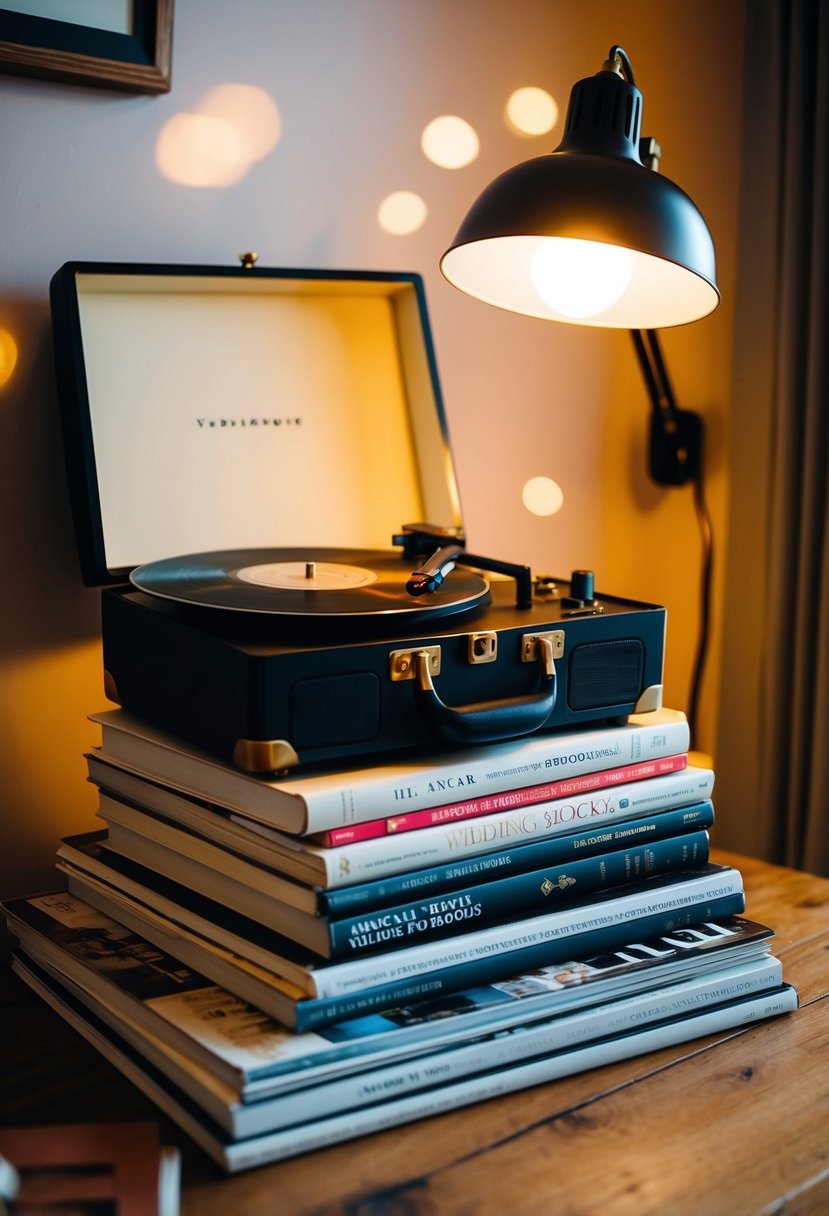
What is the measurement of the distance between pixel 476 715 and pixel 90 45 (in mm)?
649

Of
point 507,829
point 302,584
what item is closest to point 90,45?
point 302,584

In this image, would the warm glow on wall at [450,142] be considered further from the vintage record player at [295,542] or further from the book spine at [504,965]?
the book spine at [504,965]

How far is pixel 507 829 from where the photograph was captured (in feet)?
2.63

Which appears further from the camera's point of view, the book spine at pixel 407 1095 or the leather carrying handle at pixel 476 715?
the leather carrying handle at pixel 476 715

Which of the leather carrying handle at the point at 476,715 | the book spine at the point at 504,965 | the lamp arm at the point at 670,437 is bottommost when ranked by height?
the book spine at the point at 504,965

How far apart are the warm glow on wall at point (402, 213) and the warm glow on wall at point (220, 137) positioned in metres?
0.15

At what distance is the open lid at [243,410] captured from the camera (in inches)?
38.4

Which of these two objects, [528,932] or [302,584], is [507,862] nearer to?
[528,932]

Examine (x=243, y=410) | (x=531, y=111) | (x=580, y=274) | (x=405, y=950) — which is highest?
(x=531, y=111)

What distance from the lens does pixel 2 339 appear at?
0.96 meters

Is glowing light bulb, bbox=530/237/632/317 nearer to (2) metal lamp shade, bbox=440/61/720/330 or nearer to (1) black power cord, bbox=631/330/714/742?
(2) metal lamp shade, bbox=440/61/720/330

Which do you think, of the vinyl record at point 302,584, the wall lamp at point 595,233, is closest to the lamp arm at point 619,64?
the wall lamp at point 595,233

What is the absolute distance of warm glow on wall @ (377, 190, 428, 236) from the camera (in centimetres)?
120

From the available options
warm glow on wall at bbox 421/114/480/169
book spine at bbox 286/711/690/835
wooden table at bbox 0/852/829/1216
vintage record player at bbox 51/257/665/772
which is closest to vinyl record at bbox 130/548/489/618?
vintage record player at bbox 51/257/665/772
